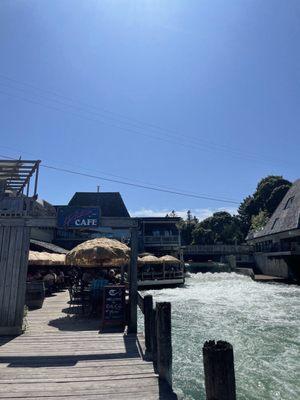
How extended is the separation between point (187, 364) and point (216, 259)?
76017 mm

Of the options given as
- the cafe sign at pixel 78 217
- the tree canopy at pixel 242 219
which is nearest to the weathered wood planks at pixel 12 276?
the cafe sign at pixel 78 217

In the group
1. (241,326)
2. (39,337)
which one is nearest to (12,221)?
(39,337)

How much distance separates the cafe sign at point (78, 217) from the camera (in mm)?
8672

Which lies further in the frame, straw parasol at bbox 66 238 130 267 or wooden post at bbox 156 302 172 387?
straw parasol at bbox 66 238 130 267

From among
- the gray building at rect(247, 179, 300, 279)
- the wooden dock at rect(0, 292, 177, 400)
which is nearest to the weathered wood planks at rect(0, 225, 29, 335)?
the wooden dock at rect(0, 292, 177, 400)

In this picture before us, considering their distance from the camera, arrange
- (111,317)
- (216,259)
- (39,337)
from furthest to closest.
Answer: (216,259), (111,317), (39,337)

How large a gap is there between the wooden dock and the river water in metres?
0.86

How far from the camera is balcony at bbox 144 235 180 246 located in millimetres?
47062

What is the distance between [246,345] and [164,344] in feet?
19.1

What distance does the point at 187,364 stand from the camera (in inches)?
316

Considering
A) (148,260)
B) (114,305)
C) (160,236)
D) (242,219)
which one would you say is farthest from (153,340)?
(242,219)

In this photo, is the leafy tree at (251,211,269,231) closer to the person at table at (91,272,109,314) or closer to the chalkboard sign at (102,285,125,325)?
the person at table at (91,272,109,314)

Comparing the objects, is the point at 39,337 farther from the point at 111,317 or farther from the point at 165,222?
the point at 165,222

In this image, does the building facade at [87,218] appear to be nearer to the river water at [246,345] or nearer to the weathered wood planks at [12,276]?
the weathered wood planks at [12,276]
